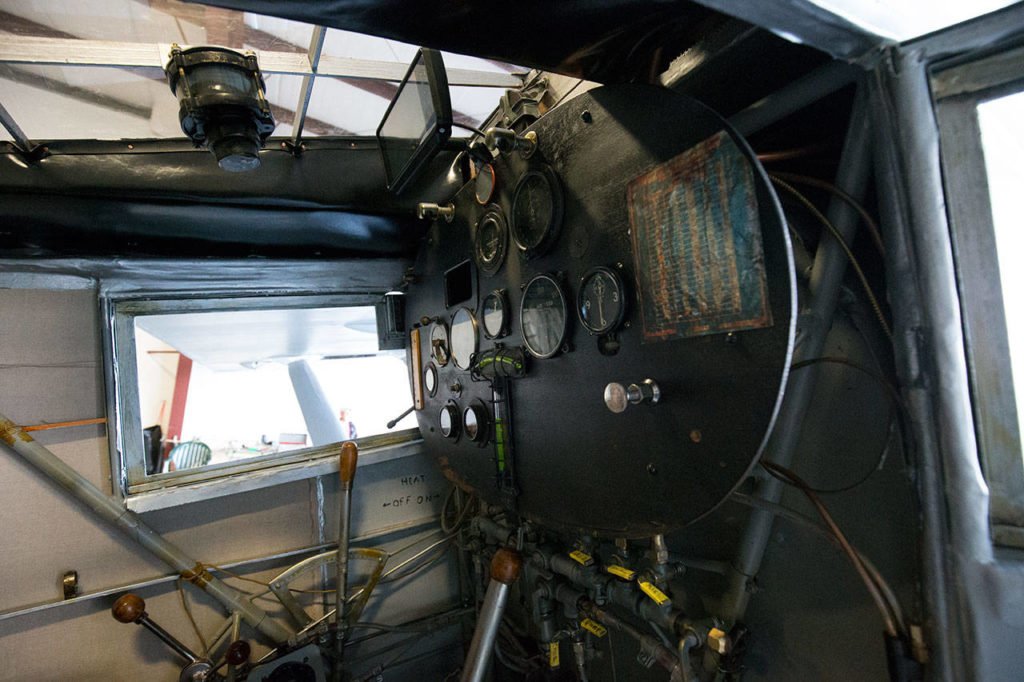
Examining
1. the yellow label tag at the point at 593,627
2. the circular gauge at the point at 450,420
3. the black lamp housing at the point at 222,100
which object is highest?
the black lamp housing at the point at 222,100

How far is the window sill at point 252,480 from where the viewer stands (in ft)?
6.71

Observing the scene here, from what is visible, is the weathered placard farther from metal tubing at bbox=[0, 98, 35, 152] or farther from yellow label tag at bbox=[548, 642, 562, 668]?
metal tubing at bbox=[0, 98, 35, 152]

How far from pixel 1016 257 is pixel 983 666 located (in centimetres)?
64

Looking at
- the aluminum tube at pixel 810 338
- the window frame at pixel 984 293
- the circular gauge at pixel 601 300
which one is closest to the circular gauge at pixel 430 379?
the circular gauge at pixel 601 300

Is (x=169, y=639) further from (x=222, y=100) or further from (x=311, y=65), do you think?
(x=311, y=65)

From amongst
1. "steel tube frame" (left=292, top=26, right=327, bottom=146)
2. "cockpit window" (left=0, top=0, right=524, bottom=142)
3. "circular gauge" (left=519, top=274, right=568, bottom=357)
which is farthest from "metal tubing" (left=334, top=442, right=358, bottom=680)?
"cockpit window" (left=0, top=0, right=524, bottom=142)

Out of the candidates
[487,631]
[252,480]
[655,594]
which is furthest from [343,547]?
[655,594]

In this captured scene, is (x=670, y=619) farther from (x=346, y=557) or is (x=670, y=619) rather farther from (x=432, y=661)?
(x=432, y=661)

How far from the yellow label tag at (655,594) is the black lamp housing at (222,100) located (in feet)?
5.57

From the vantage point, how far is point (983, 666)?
0.69 m

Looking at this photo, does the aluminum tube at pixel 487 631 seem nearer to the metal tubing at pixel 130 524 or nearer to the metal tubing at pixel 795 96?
the metal tubing at pixel 130 524

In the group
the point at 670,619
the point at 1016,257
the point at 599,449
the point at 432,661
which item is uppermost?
the point at 1016,257

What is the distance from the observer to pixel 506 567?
4.91 ft

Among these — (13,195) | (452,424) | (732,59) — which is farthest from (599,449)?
(13,195)
